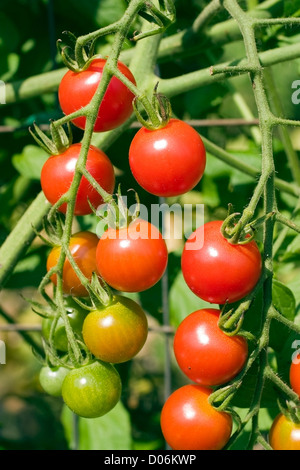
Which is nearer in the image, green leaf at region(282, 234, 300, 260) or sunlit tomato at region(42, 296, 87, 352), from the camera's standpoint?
sunlit tomato at region(42, 296, 87, 352)

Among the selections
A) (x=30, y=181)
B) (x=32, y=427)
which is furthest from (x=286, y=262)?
(x=32, y=427)

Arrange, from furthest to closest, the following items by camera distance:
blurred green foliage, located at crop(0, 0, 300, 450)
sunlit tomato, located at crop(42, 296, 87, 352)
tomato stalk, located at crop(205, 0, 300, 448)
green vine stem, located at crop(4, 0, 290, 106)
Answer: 1. blurred green foliage, located at crop(0, 0, 300, 450)
2. green vine stem, located at crop(4, 0, 290, 106)
3. sunlit tomato, located at crop(42, 296, 87, 352)
4. tomato stalk, located at crop(205, 0, 300, 448)

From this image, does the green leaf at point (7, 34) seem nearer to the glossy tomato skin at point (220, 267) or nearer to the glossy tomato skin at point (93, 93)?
the glossy tomato skin at point (93, 93)

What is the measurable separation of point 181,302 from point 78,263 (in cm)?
33

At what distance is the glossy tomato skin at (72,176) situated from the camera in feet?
2.13

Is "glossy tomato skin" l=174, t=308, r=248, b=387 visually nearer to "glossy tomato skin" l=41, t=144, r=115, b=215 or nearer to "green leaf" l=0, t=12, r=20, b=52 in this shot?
"glossy tomato skin" l=41, t=144, r=115, b=215

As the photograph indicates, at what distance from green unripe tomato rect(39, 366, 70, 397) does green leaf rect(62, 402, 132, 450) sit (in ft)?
1.10

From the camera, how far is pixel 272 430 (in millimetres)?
666

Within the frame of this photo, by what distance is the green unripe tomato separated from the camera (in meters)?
0.73

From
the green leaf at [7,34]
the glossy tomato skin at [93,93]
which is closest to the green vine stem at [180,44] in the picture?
the green leaf at [7,34]

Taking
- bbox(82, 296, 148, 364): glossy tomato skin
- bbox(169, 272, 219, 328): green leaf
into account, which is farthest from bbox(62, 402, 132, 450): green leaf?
bbox(82, 296, 148, 364): glossy tomato skin

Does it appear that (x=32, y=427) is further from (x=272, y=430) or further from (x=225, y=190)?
(x=272, y=430)

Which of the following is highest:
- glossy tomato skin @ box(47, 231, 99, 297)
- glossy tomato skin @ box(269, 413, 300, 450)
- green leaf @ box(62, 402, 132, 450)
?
glossy tomato skin @ box(47, 231, 99, 297)

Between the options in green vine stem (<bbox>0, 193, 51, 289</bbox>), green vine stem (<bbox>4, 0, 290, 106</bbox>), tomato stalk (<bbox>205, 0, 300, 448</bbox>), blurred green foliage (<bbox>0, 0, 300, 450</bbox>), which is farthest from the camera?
blurred green foliage (<bbox>0, 0, 300, 450</bbox>)
